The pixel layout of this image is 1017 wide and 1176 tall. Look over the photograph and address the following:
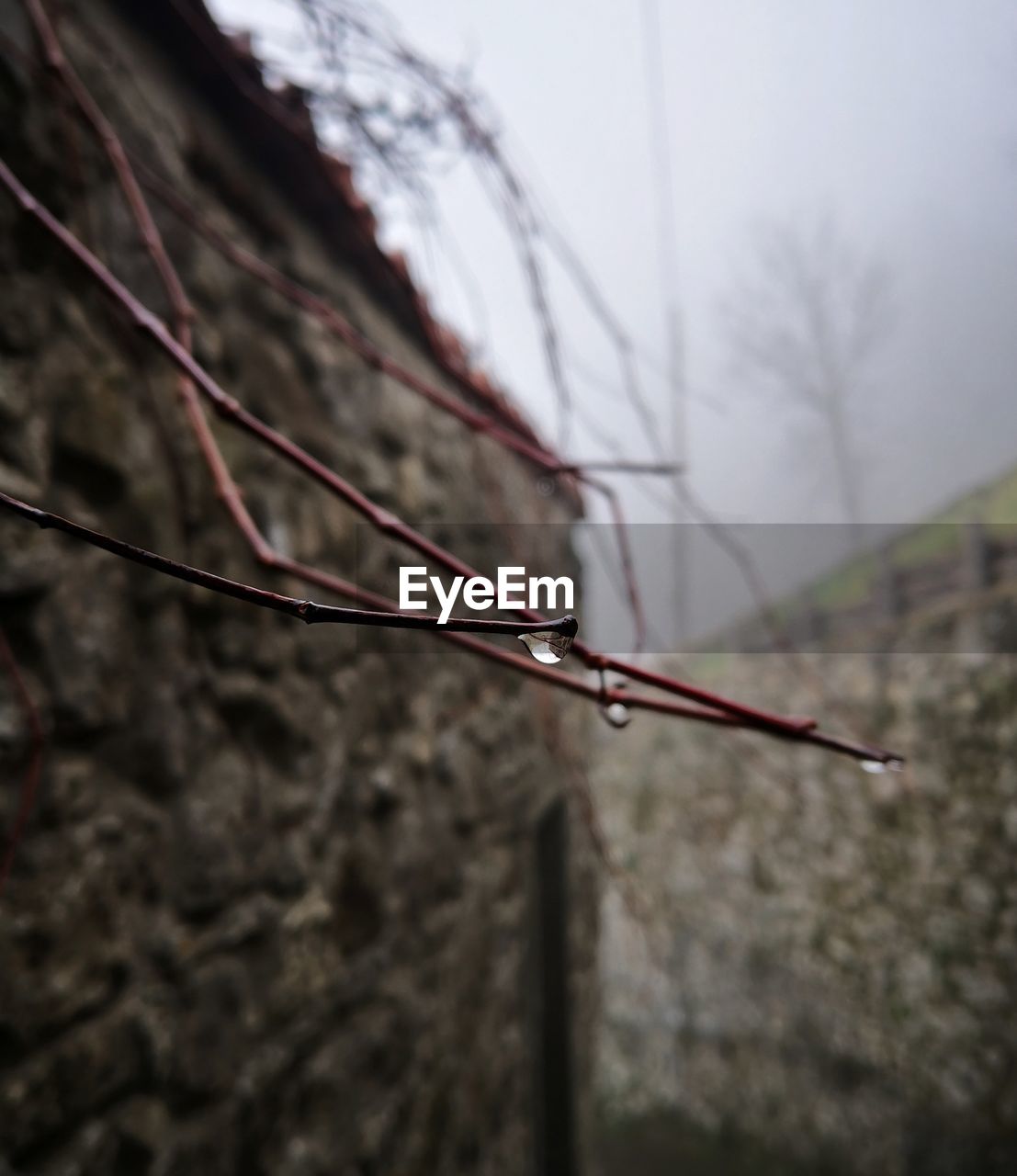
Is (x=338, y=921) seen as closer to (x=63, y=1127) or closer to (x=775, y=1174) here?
(x=63, y=1127)

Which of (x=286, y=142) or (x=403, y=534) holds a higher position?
(x=286, y=142)

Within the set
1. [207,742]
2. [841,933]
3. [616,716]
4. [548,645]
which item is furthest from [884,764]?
[841,933]

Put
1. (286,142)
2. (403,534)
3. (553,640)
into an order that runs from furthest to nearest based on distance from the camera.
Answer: (286,142) < (403,534) < (553,640)

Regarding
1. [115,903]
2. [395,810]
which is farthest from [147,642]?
[395,810]

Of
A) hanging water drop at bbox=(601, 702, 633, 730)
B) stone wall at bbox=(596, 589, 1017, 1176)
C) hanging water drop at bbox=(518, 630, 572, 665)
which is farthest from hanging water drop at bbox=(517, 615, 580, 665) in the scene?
stone wall at bbox=(596, 589, 1017, 1176)

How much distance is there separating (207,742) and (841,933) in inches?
145

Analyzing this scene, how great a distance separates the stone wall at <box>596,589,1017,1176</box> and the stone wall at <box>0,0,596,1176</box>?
172 cm

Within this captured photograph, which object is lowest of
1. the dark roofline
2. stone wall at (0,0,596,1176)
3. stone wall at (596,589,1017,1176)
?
stone wall at (596,589,1017,1176)

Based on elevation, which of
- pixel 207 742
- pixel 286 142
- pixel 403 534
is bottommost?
pixel 207 742

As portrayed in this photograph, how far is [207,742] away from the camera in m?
0.73

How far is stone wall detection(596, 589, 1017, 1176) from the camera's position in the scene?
114 inches

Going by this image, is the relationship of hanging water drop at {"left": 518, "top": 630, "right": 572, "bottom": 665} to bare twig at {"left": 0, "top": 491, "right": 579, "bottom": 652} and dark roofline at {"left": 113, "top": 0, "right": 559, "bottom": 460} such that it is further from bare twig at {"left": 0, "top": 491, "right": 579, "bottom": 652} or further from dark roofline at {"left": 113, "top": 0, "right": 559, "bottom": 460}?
dark roofline at {"left": 113, "top": 0, "right": 559, "bottom": 460}

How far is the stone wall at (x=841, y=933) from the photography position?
2.90 m

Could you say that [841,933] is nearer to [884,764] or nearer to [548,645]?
[884,764]
